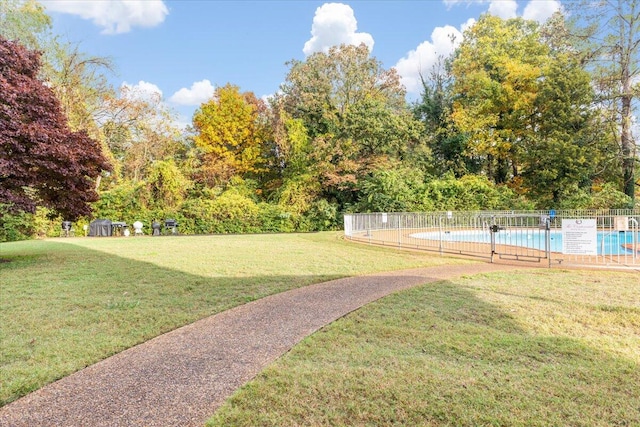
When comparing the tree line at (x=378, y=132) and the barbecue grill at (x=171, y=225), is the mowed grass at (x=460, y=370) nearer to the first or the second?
the tree line at (x=378, y=132)

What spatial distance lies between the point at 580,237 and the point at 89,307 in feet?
29.2

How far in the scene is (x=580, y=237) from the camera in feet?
24.6

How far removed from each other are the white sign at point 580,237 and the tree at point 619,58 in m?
20.0

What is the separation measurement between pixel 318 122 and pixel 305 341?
2528 centimetres

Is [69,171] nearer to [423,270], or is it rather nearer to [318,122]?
[423,270]

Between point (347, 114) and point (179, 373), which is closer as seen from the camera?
point (179, 373)

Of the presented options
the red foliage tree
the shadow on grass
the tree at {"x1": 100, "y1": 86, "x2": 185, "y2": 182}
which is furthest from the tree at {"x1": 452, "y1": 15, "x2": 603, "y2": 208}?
the red foliage tree

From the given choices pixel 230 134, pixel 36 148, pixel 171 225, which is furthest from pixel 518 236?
pixel 230 134

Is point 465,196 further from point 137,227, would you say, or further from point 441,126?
point 137,227

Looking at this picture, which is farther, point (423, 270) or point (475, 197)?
point (475, 197)

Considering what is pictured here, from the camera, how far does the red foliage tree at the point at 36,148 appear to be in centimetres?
875

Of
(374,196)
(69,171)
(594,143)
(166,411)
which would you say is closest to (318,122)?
(374,196)

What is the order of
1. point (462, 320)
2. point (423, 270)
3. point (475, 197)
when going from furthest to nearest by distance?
point (475, 197)
point (423, 270)
point (462, 320)

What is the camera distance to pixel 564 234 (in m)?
A: 7.67
